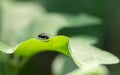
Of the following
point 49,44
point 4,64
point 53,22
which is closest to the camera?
point 49,44

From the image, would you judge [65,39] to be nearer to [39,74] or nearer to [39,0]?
[39,74]

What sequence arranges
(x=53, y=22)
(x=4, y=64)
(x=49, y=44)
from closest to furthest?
(x=49, y=44) < (x=4, y=64) < (x=53, y=22)

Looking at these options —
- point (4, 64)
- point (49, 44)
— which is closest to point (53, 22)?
point (4, 64)

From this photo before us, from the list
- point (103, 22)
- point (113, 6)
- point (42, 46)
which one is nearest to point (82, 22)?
point (103, 22)

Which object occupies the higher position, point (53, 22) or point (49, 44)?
point (49, 44)

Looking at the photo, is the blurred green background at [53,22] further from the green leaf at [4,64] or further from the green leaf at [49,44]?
the green leaf at [49,44]

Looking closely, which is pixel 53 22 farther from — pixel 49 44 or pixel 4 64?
pixel 49 44

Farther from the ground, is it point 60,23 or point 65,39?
point 65,39

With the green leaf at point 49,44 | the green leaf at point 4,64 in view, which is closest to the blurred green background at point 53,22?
the green leaf at point 4,64
